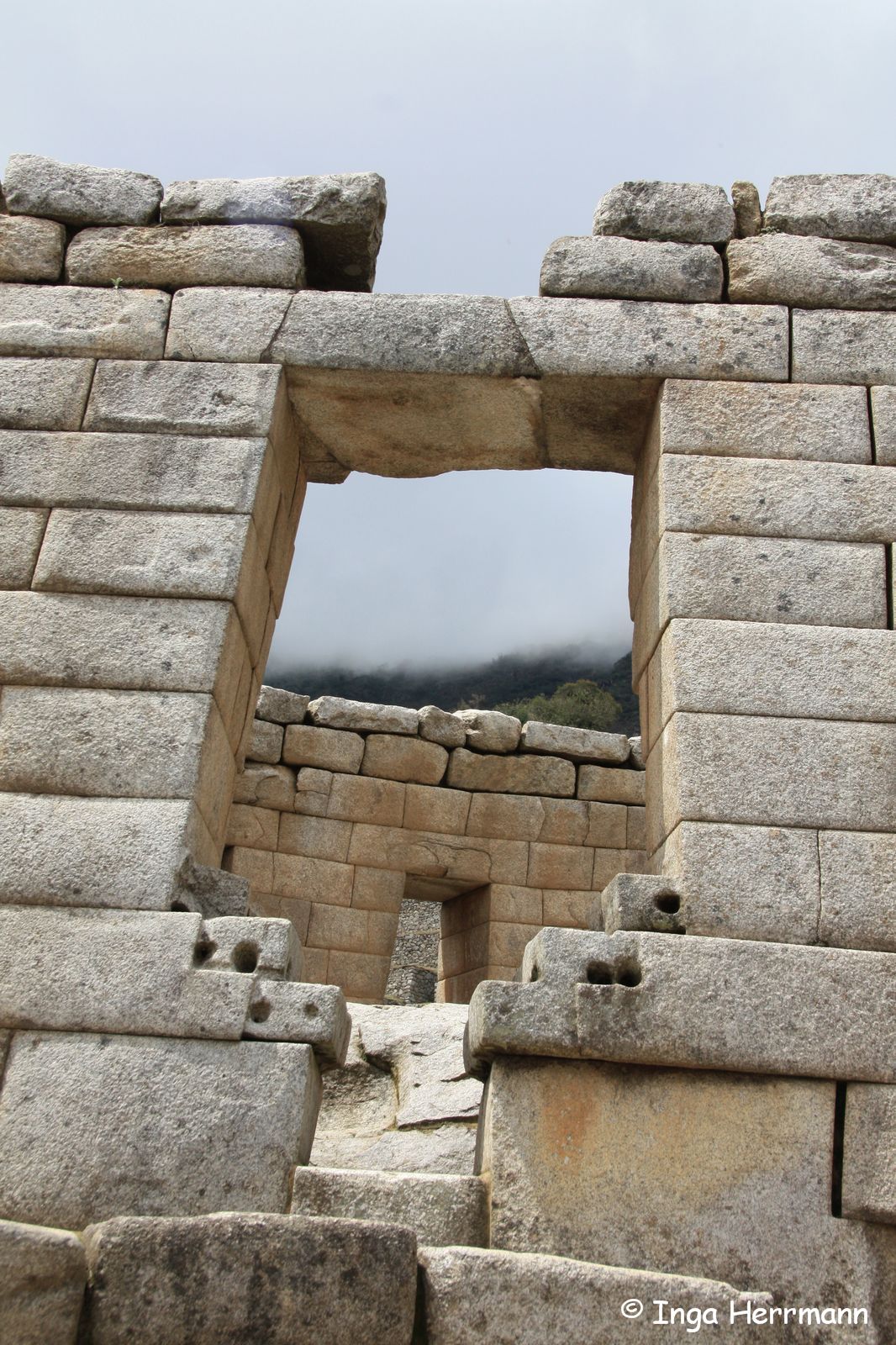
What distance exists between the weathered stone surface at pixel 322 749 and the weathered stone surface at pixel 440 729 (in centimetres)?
60

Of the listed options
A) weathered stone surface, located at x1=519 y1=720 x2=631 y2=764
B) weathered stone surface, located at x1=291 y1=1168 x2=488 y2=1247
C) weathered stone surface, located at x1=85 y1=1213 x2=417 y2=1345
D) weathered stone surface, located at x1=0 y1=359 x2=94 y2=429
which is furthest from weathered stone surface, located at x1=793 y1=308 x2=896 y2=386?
weathered stone surface, located at x1=519 y1=720 x2=631 y2=764

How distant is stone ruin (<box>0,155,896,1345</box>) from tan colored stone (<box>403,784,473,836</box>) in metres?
4.22

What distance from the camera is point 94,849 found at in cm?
397

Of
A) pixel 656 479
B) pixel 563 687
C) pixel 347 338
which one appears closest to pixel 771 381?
pixel 656 479

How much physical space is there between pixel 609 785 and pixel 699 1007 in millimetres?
7119

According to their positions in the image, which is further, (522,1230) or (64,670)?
(64,670)

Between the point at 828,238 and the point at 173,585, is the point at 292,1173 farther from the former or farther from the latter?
the point at 828,238

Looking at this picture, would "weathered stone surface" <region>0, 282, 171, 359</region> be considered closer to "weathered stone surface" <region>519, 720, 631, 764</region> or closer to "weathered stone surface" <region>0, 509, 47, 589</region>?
"weathered stone surface" <region>0, 509, 47, 589</region>

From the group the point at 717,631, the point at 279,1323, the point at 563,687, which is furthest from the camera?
the point at 563,687

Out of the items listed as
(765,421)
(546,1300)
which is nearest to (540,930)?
(546,1300)

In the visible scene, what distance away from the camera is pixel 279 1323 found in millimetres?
2971


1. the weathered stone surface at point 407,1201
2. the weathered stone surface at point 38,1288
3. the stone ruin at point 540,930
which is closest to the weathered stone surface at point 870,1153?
the stone ruin at point 540,930

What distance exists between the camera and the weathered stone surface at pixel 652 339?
4.76 m

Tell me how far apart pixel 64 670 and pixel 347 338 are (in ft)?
5.84
